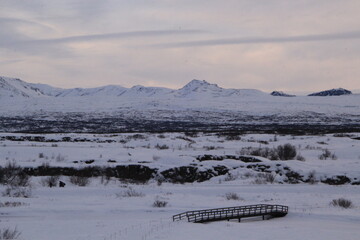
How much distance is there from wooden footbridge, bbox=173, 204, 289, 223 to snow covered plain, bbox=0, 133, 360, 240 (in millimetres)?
400

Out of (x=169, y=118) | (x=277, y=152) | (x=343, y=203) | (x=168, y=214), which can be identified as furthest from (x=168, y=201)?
(x=169, y=118)

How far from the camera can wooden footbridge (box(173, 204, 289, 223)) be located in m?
18.5

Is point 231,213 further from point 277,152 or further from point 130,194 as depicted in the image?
point 277,152

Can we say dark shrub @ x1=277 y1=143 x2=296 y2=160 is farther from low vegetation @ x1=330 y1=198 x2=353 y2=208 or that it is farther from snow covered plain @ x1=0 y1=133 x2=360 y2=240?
low vegetation @ x1=330 y1=198 x2=353 y2=208

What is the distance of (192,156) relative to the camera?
119ft

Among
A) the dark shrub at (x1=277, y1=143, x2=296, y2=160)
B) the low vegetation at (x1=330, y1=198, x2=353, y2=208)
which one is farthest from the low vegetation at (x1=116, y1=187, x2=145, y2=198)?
the dark shrub at (x1=277, y1=143, x2=296, y2=160)

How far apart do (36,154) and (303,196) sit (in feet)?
75.4

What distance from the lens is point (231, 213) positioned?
19578 millimetres

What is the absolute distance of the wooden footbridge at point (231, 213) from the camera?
1855cm

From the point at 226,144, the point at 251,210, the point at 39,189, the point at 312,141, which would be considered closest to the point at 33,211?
the point at 39,189

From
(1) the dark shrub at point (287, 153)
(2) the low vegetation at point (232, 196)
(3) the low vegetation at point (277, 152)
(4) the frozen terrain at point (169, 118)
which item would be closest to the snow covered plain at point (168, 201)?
(2) the low vegetation at point (232, 196)

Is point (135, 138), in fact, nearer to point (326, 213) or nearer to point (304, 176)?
point (304, 176)

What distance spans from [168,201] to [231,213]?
13.3 feet

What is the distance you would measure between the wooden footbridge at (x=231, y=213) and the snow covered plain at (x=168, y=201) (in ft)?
1.31
